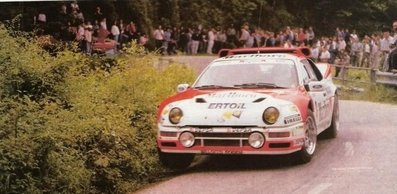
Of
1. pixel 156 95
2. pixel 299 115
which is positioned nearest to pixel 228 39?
pixel 156 95

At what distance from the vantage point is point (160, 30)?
9.31m

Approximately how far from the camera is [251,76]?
6594 millimetres

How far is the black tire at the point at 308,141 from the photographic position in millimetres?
5973

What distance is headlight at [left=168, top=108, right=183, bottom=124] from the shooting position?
5.90m

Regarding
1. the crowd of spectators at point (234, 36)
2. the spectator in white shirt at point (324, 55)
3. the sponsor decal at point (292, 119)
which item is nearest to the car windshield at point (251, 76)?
the crowd of spectators at point (234, 36)

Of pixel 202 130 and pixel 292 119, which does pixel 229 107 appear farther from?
pixel 292 119

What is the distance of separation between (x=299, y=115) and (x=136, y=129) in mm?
1504

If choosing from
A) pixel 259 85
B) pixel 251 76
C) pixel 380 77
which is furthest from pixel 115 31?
pixel 380 77

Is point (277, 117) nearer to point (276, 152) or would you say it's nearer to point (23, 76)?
point (276, 152)

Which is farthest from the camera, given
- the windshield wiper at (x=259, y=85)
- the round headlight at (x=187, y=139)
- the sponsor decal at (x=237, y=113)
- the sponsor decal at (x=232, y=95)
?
the windshield wiper at (x=259, y=85)

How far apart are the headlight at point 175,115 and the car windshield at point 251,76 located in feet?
2.41

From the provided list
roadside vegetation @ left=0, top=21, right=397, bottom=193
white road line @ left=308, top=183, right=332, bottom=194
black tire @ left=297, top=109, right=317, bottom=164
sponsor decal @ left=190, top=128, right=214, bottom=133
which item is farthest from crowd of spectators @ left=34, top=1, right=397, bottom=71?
white road line @ left=308, top=183, right=332, bottom=194

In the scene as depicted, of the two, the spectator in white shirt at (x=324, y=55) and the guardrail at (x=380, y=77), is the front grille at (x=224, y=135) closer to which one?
the guardrail at (x=380, y=77)

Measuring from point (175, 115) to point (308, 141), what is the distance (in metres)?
1.28
